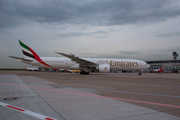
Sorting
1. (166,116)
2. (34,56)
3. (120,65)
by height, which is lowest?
(166,116)

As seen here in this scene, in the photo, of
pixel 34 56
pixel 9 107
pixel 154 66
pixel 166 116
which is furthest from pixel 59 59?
pixel 154 66

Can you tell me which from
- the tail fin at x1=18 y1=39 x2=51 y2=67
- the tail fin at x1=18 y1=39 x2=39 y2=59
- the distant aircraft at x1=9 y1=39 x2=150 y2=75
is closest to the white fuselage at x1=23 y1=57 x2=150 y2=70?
the distant aircraft at x1=9 y1=39 x2=150 y2=75

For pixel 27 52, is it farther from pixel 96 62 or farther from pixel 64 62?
pixel 96 62

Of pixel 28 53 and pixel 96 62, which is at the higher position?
pixel 28 53

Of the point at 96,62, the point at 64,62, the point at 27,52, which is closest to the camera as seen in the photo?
the point at 27,52

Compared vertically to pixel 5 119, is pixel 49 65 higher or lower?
higher

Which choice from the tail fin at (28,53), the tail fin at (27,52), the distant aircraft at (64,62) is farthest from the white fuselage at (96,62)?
the tail fin at (27,52)

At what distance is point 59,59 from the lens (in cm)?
2609

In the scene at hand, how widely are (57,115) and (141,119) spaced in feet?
6.63

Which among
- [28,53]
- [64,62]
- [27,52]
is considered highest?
[27,52]

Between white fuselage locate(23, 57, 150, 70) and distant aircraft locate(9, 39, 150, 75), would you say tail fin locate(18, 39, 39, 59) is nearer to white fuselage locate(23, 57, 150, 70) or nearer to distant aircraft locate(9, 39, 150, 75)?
distant aircraft locate(9, 39, 150, 75)

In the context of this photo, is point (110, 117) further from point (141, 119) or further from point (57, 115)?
point (57, 115)

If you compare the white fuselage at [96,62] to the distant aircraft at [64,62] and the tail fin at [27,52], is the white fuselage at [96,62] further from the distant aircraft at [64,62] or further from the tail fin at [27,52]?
the tail fin at [27,52]

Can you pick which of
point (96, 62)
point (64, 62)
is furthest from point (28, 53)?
point (96, 62)
